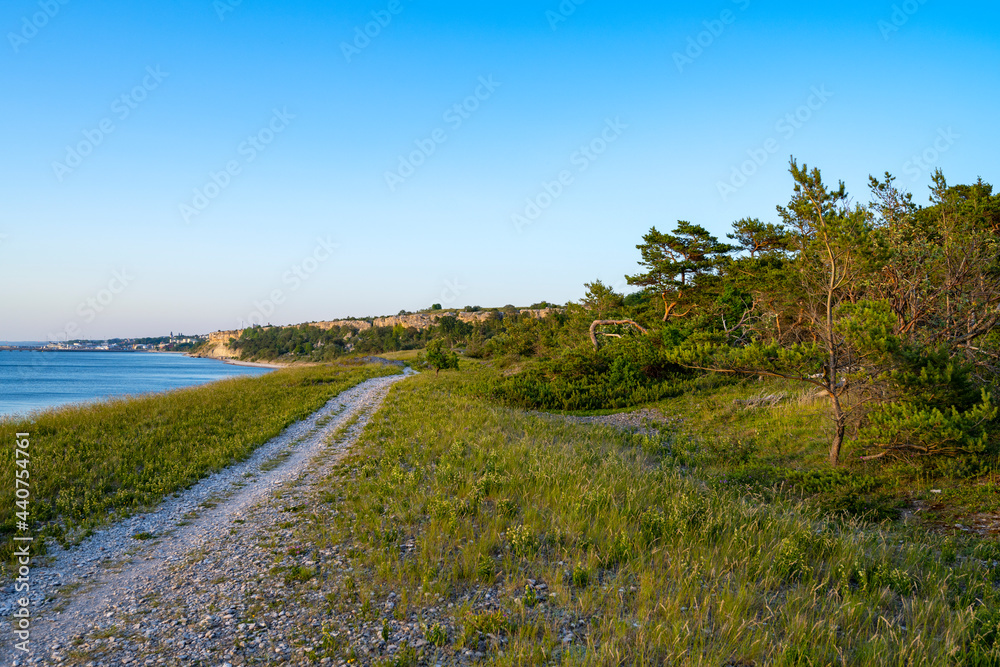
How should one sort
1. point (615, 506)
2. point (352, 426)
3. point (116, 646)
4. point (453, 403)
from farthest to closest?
point (453, 403) < point (352, 426) < point (615, 506) < point (116, 646)

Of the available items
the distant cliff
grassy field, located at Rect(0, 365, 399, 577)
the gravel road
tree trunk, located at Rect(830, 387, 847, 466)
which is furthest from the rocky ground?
the distant cliff

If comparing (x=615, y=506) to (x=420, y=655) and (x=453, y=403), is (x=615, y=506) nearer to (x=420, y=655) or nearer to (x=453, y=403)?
(x=420, y=655)

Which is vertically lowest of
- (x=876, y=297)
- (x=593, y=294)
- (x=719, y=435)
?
(x=719, y=435)

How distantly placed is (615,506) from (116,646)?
550 centimetres

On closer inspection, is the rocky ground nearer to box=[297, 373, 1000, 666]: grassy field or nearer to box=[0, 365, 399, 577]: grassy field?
box=[297, 373, 1000, 666]: grassy field

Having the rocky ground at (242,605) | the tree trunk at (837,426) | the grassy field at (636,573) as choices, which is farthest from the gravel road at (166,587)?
the tree trunk at (837,426)

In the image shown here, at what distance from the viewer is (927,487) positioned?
8.64 meters

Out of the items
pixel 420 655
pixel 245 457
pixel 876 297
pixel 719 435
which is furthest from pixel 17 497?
pixel 876 297

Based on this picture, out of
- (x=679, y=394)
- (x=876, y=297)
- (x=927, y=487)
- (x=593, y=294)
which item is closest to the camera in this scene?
(x=927, y=487)

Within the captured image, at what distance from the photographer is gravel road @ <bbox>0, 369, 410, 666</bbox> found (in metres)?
4.15

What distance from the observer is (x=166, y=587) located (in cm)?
541

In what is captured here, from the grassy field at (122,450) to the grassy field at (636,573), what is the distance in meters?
3.56

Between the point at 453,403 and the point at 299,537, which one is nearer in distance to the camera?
the point at 299,537

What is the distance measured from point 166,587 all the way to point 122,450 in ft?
23.9
